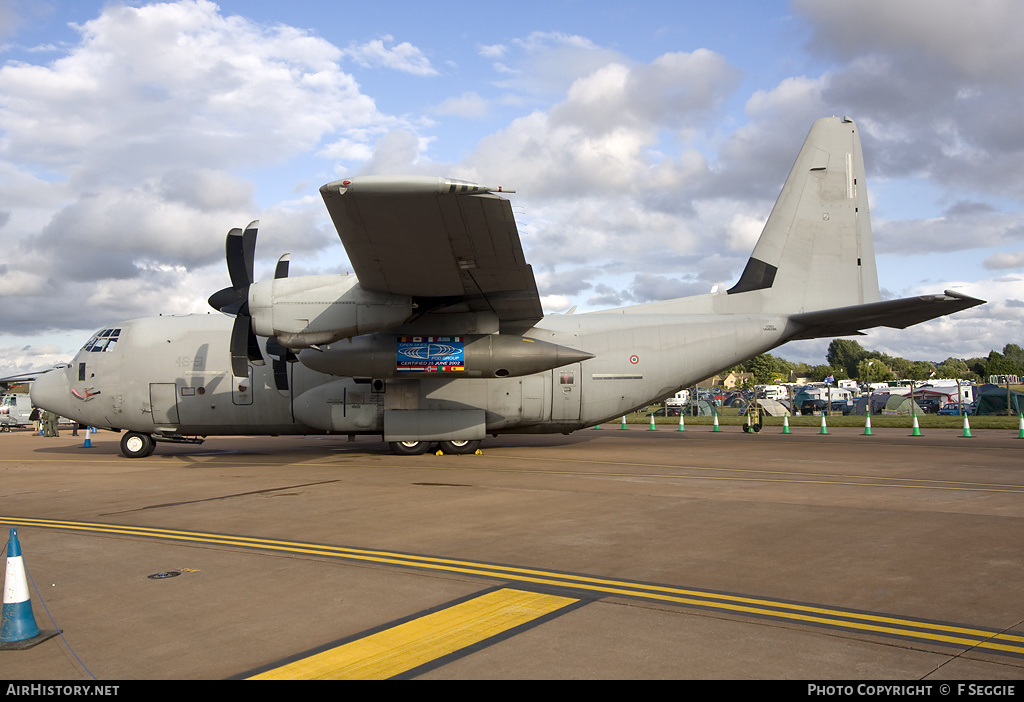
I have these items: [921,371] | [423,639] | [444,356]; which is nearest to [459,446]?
[444,356]

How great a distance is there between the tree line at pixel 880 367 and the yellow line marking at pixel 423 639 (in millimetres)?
76716

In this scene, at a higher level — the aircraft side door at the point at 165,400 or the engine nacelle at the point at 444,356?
the engine nacelle at the point at 444,356

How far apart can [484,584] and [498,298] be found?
10695 mm

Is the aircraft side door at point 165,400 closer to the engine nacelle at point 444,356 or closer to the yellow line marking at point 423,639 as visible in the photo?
the engine nacelle at point 444,356

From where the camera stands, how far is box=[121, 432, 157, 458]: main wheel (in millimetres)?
20312

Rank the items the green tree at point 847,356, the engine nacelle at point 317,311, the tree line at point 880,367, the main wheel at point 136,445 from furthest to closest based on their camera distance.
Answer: the green tree at point 847,356 → the tree line at point 880,367 → the main wheel at point 136,445 → the engine nacelle at point 317,311

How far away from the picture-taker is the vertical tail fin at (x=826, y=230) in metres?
20.1

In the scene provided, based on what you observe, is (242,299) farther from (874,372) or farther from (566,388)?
(874,372)

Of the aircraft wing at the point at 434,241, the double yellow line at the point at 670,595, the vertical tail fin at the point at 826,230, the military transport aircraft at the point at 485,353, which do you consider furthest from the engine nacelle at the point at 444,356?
the double yellow line at the point at 670,595

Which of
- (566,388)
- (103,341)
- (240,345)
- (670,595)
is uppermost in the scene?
(103,341)

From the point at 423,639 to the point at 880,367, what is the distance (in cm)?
12937

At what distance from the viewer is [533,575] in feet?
22.7

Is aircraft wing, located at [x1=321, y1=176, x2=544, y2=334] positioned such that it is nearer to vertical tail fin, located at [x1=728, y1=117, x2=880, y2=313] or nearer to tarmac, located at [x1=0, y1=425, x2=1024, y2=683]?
tarmac, located at [x1=0, y1=425, x2=1024, y2=683]
